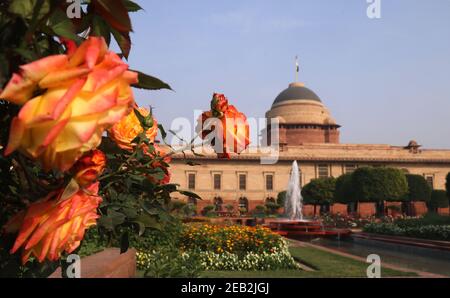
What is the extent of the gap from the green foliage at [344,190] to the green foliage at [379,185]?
3.05 feet

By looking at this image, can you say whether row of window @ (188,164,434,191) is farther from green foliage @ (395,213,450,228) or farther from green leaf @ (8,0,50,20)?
green leaf @ (8,0,50,20)

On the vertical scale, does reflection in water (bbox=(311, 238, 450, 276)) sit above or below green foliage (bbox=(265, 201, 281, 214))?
below

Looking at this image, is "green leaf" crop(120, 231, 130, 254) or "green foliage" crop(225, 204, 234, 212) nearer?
"green leaf" crop(120, 231, 130, 254)

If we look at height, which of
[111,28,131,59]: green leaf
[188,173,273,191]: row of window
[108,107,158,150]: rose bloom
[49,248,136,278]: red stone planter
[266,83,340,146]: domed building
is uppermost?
[266,83,340,146]: domed building

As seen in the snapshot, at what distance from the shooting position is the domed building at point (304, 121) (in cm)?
5257

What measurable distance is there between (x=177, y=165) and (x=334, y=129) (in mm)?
19719

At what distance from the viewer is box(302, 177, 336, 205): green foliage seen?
3550 cm

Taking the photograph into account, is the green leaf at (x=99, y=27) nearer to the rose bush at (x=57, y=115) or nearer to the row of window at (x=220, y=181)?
the rose bush at (x=57, y=115)

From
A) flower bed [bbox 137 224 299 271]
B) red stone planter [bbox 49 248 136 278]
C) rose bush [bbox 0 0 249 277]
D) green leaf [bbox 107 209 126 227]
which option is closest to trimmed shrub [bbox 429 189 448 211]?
flower bed [bbox 137 224 299 271]

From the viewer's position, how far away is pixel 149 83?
31.5 inches

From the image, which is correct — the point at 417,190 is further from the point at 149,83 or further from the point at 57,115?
the point at 57,115

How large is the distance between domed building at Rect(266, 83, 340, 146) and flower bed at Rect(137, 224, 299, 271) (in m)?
41.4

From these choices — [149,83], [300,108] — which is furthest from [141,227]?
[300,108]

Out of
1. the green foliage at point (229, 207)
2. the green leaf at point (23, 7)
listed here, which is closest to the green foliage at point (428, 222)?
the green leaf at point (23, 7)
